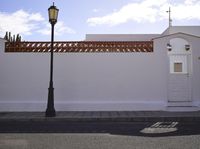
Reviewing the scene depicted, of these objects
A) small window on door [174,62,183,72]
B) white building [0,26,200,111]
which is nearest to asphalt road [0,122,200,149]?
white building [0,26,200,111]

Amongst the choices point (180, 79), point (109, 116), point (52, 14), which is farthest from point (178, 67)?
point (52, 14)

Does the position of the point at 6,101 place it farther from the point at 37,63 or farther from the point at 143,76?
the point at 143,76

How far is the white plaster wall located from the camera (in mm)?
14477

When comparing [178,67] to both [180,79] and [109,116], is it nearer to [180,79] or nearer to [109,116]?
[180,79]

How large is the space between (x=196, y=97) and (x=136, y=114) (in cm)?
325

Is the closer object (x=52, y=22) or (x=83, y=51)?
(x=52, y=22)

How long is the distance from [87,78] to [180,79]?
4.36m

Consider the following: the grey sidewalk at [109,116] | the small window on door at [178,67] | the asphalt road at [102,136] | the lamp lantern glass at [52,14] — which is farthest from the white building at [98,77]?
the asphalt road at [102,136]

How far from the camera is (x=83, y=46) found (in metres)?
14.7

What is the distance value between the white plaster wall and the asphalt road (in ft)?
10.4

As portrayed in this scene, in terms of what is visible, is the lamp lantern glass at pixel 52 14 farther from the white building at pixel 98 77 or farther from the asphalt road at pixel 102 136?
the asphalt road at pixel 102 136

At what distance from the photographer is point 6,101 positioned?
567 inches

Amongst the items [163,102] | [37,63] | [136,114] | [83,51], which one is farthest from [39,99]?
[163,102]

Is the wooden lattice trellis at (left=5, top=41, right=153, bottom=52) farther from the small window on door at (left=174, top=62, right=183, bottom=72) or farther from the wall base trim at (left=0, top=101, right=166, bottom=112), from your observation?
the wall base trim at (left=0, top=101, right=166, bottom=112)
